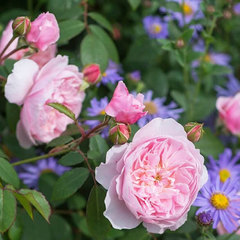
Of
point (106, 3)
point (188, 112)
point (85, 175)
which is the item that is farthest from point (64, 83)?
point (106, 3)

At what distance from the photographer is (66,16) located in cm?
106

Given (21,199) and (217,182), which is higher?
(21,199)

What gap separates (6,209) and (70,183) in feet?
0.46

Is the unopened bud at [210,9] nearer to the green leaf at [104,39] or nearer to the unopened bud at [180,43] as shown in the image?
the unopened bud at [180,43]

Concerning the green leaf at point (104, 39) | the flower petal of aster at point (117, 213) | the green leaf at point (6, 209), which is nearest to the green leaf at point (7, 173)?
the green leaf at point (6, 209)

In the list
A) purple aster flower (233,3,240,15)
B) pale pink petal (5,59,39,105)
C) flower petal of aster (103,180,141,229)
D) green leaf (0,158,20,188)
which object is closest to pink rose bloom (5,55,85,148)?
pale pink petal (5,59,39,105)

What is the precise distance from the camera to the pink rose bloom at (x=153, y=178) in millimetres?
736

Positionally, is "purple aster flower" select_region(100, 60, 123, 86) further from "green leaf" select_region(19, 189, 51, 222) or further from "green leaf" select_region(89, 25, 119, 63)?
"green leaf" select_region(19, 189, 51, 222)

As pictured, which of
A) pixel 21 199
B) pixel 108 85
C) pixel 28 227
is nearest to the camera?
pixel 21 199

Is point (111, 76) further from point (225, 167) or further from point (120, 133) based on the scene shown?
point (120, 133)

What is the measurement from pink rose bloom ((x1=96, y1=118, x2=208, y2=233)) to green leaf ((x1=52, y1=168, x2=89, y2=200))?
92 mm

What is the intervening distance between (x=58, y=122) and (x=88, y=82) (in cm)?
9

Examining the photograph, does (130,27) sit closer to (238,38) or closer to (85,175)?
(238,38)

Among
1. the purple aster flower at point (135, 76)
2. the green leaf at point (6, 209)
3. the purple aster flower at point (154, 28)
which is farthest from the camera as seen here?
the purple aster flower at point (154, 28)
